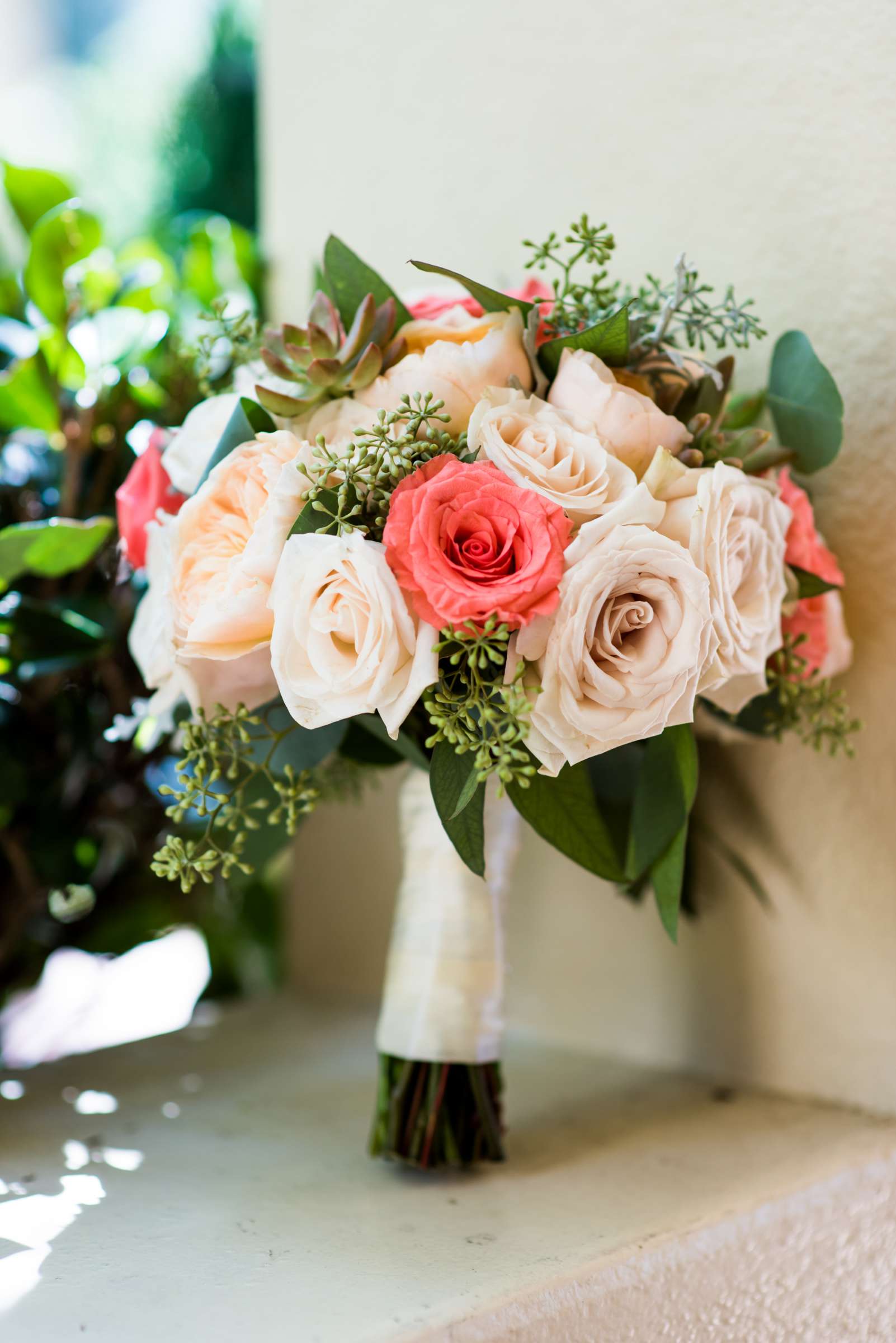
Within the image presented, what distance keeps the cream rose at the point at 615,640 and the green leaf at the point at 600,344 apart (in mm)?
102

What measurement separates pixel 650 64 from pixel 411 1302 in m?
0.82

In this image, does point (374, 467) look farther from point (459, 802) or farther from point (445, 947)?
point (445, 947)

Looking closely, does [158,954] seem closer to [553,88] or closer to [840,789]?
[840,789]

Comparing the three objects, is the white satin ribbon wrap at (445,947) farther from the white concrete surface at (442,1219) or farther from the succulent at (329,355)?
the succulent at (329,355)

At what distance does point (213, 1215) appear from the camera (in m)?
0.63

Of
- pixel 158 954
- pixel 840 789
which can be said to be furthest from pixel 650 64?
pixel 158 954

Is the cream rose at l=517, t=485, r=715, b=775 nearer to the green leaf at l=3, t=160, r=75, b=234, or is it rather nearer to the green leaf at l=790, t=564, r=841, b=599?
the green leaf at l=790, t=564, r=841, b=599

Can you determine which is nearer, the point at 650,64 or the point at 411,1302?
the point at 411,1302

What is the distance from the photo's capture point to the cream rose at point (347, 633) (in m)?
0.53

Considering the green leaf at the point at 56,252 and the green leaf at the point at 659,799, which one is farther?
the green leaf at the point at 56,252

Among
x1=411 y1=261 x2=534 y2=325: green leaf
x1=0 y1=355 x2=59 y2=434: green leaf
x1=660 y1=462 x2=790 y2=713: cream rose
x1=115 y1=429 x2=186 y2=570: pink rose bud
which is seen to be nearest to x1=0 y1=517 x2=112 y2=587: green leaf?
x1=115 y1=429 x2=186 y2=570: pink rose bud

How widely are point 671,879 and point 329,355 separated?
36 centimetres

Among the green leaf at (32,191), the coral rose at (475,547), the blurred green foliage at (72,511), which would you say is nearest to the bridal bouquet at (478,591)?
the coral rose at (475,547)

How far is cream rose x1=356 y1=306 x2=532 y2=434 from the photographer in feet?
1.95
